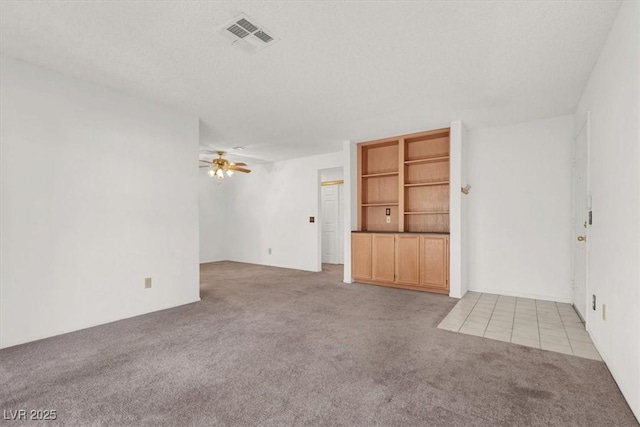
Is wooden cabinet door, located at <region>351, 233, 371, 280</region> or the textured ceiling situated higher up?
the textured ceiling

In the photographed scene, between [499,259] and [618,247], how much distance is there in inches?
Result: 105

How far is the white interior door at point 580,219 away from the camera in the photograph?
10.8 feet

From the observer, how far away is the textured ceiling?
2.10 metres

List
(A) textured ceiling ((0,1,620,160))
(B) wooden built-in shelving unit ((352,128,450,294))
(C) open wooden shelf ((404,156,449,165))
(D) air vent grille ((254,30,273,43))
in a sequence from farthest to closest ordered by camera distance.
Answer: (C) open wooden shelf ((404,156,449,165)) → (B) wooden built-in shelving unit ((352,128,450,294)) → (D) air vent grille ((254,30,273,43)) → (A) textured ceiling ((0,1,620,160))

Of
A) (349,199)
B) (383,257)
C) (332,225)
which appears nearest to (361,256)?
(383,257)

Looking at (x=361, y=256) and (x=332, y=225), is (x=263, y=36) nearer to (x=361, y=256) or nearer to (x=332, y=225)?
(x=361, y=256)

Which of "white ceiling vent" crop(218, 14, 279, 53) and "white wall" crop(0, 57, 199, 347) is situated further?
"white wall" crop(0, 57, 199, 347)

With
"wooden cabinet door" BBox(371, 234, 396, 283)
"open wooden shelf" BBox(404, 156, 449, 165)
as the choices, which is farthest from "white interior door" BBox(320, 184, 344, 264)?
"open wooden shelf" BBox(404, 156, 449, 165)

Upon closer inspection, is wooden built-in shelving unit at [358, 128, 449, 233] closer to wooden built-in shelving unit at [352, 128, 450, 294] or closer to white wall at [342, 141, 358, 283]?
wooden built-in shelving unit at [352, 128, 450, 294]

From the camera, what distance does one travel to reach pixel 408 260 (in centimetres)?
482

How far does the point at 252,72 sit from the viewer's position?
117 inches

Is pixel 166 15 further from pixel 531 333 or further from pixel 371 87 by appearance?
pixel 531 333

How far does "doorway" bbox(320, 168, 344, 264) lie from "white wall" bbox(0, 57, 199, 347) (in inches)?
169

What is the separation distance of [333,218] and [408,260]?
3472 mm
